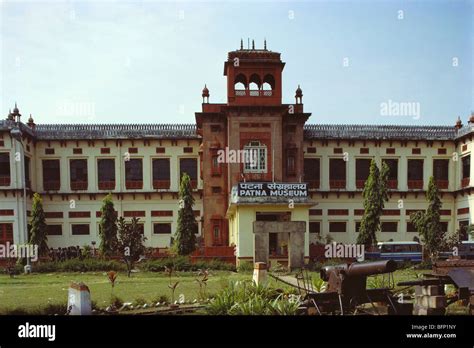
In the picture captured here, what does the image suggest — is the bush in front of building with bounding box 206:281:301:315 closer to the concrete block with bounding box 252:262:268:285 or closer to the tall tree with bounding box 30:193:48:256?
the concrete block with bounding box 252:262:268:285

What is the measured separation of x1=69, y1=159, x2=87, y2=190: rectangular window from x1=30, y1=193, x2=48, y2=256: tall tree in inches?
52.7

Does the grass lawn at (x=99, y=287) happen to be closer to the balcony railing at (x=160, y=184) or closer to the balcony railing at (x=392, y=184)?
the balcony railing at (x=392, y=184)

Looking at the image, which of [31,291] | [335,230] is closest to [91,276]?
[31,291]

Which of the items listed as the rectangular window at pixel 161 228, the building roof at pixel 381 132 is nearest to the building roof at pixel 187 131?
the building roof at pixel 381 132

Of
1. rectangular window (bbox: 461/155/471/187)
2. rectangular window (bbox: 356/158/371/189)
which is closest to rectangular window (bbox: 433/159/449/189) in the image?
rectangular window (bbox: 461/155/471/187)

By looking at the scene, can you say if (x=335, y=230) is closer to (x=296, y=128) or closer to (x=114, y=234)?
(x=296, y=128)

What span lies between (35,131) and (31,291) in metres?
5.51

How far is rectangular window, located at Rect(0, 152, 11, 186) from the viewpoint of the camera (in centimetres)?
1127

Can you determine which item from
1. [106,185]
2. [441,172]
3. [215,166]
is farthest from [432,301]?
[106,185]

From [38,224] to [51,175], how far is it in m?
1.48

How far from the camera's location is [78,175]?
12.9 metres

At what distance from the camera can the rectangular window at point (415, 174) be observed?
11069 mm
